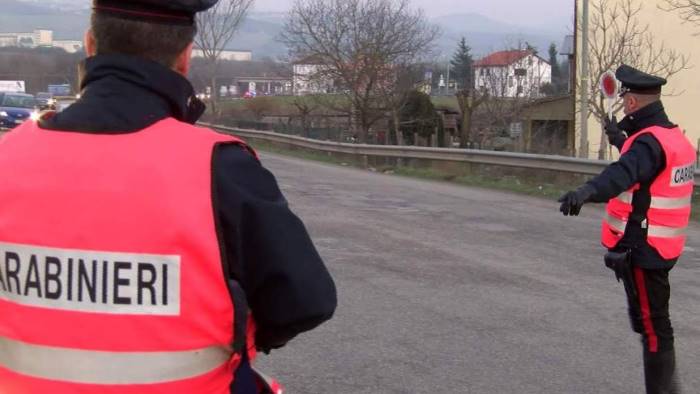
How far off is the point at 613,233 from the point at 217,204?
374 cm

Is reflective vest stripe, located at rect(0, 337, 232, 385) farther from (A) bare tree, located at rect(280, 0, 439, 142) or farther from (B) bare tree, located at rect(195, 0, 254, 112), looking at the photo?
(B) bare tree, located at rect(195, 0, 254, 112)

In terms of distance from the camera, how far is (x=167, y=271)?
202 centimetres

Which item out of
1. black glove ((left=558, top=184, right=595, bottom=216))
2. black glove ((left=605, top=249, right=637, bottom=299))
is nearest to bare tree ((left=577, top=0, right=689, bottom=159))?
black glove ((left=605, top=249, right=637, bottom=299))

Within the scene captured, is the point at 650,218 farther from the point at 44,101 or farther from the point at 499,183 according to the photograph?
the point at 44,101

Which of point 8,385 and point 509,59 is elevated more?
point 509,59

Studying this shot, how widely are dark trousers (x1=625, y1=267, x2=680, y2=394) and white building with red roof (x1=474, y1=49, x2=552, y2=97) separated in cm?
3132

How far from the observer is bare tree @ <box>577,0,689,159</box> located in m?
30.8

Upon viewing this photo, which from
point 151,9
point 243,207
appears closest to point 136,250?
point 243,207

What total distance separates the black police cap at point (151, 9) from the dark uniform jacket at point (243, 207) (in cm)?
10

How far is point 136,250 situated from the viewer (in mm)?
2014

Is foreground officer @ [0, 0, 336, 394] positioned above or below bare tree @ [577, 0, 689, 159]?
below

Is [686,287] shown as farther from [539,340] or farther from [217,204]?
[217,204]

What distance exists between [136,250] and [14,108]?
3549 cm

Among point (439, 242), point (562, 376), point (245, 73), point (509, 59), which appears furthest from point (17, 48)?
point (562, 376)
